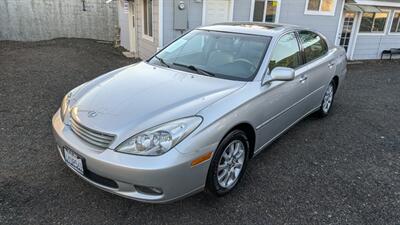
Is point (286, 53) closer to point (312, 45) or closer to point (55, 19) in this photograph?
point (312, 45)

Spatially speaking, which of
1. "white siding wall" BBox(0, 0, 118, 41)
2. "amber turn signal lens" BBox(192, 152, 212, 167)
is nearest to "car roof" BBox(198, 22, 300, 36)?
"amber turn signal lens" BBox(192, 152, 212, 167)

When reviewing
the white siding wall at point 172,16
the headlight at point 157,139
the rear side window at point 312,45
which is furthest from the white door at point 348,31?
the headlight at point 157,139

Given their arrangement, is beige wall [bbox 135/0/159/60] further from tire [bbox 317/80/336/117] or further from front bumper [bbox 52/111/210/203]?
front bumper [bbox 52/111/210/203]

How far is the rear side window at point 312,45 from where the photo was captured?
402 cm

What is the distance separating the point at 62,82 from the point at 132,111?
4.68 meters

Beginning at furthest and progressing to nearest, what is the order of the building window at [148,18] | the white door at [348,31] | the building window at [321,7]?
the white door at [348,31] → the building window at [321,7] → the building window at [148,18]

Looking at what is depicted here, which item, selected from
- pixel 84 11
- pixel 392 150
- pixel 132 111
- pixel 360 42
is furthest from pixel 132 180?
pixel 84 11

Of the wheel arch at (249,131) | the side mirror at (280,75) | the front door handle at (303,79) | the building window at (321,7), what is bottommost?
the wheel arch at (249,131)

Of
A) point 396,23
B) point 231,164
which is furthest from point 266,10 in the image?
point 231,164

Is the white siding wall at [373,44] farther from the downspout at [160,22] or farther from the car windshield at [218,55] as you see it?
the car windshield at [218,55]

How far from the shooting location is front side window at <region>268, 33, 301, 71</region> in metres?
3.26

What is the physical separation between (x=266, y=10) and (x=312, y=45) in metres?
6.04

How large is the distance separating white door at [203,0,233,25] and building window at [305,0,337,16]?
10.4 ft

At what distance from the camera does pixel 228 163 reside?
8.99 feet
